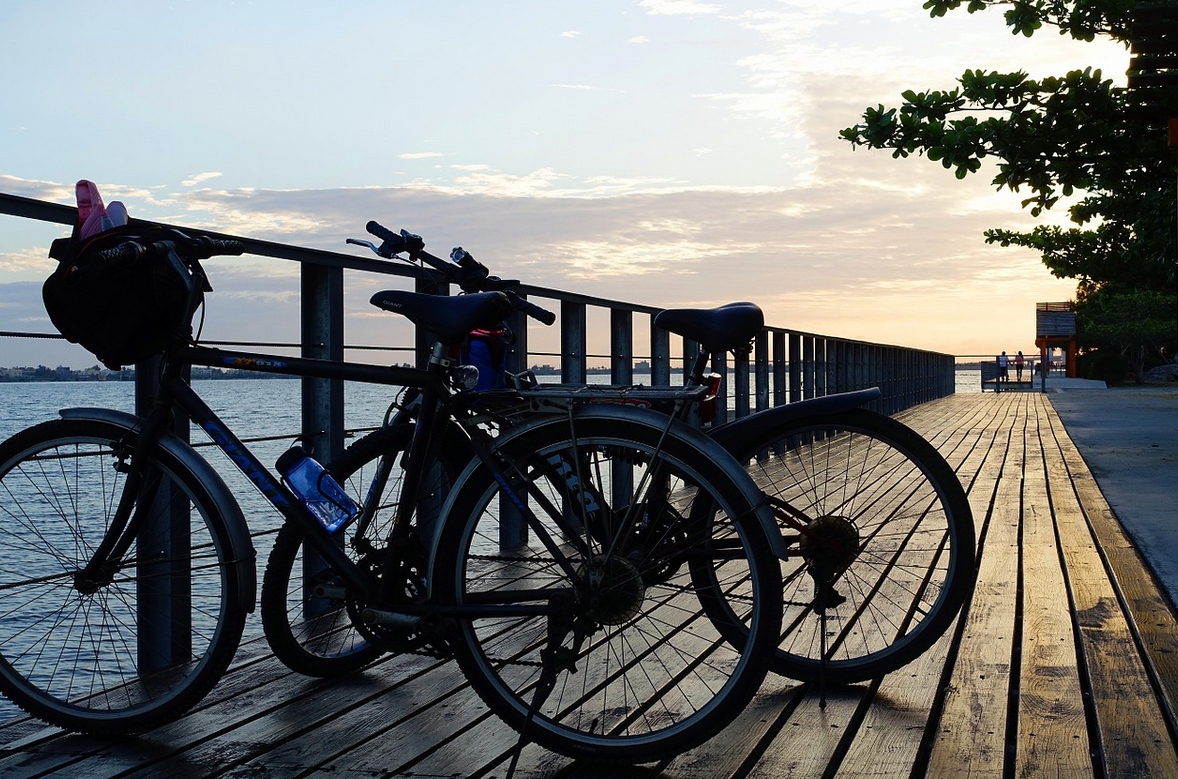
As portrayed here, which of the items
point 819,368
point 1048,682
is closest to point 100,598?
point 1048,682

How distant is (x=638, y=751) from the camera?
2.36m

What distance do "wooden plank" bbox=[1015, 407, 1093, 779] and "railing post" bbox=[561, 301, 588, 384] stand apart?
86.4 inches

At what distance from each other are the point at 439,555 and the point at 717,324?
2.50 ft

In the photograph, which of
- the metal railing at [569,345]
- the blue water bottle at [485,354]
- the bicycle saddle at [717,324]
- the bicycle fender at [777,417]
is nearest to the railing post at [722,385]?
the metal railing at [569,345]

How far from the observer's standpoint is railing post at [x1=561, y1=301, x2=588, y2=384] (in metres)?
5.80

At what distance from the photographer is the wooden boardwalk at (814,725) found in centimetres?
239

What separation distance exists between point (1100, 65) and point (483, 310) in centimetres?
868

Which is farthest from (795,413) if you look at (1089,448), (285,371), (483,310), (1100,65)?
(1089,448)

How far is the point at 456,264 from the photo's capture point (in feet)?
10.9

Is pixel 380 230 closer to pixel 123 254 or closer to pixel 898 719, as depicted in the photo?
pixel 123 254

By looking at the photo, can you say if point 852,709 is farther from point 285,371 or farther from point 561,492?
point 285,371

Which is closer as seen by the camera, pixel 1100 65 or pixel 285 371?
pixel 285 371

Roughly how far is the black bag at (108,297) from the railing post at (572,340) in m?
3.18

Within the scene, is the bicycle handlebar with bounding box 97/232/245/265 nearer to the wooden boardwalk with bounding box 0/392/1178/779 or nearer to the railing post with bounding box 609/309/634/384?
the wooden boardwalk with bounding box 0/392/1178/779
